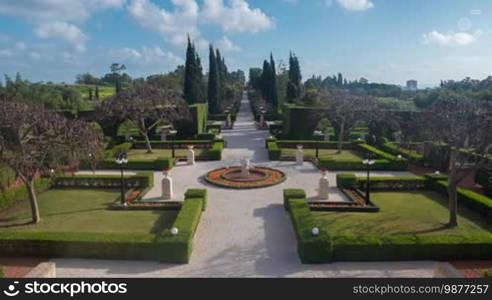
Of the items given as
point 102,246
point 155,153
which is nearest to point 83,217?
point 102,246

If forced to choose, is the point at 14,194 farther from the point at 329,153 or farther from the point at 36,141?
the point at 329,153

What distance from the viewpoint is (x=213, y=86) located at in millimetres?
48188

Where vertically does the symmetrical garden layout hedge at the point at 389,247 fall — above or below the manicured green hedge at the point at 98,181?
below

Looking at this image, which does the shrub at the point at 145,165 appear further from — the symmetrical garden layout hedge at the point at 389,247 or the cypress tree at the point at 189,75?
the cypress tree at the point at 189,75

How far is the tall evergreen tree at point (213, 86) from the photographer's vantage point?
156 ft

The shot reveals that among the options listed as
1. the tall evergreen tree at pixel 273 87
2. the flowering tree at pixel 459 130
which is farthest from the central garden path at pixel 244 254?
the tall evergreen tree at pixel 273 87

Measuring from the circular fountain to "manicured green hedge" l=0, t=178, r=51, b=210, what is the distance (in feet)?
24.7

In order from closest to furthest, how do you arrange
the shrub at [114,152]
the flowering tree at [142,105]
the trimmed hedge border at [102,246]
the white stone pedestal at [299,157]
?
the trimmed hedge border at [102,246] → the shrub at [114,152] → the white stone pedestal at [299,157] → the flowering tree at [142,105]

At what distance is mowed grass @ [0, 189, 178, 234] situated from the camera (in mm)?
11656

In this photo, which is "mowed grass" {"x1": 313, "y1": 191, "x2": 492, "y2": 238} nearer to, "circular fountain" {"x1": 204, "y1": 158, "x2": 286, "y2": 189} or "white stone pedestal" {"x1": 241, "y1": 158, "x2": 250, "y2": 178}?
"circular fountain" {"x1": 204, "y1": 158, "x2": 286, "y2": 189}

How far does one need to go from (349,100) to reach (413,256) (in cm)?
1723

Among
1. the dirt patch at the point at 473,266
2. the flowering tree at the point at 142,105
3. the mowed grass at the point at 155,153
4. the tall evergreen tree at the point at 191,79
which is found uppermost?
the tall evergreen tree at the point at 191,79

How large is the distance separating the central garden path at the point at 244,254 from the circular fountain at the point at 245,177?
30.1 inches

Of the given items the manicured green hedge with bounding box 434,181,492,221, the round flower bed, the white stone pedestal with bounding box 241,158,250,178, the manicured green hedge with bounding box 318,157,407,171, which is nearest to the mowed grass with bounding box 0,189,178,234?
the round flower bed
